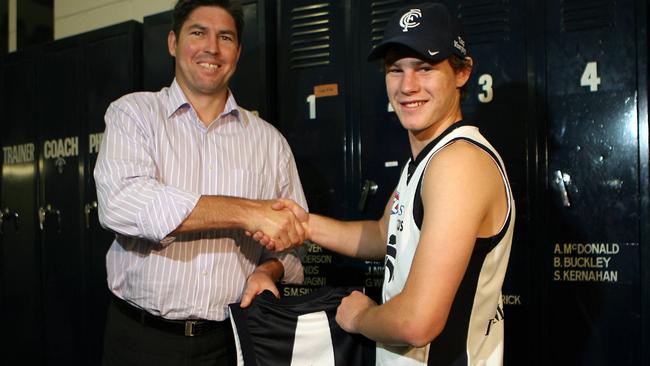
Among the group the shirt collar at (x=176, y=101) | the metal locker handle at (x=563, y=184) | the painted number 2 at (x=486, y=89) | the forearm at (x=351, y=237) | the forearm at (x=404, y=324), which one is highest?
the painted number 2 at (x=486, y=89)

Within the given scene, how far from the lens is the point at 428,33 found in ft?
4.25

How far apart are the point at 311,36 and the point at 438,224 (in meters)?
1.67

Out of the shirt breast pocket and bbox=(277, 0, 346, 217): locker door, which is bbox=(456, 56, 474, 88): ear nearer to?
the shirt breast pocket

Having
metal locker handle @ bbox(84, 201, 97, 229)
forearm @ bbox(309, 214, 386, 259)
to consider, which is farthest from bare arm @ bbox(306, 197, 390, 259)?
metal locker handle @ bbox(84, 201, 97, 229)

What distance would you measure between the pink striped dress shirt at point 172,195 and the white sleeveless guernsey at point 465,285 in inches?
23.9

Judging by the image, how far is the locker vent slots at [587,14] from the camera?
210 cm

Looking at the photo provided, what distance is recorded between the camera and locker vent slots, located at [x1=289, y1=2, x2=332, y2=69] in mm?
2582

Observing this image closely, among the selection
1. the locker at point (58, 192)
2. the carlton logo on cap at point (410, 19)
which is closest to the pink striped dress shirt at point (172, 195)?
the carlton logo on cap at point (410, 19)

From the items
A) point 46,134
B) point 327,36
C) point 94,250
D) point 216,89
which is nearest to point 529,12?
point 327,36

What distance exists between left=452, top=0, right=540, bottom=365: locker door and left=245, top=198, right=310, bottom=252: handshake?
86 centimetres

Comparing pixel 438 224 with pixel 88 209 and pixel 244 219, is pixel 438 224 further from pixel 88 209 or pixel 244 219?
pixel 88 209

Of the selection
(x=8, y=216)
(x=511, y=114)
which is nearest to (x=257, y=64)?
(x=511, y=114)

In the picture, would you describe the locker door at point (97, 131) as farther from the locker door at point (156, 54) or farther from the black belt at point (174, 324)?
the black belt at point (174, 324)

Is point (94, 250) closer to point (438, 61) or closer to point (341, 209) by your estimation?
point (341, 209)
